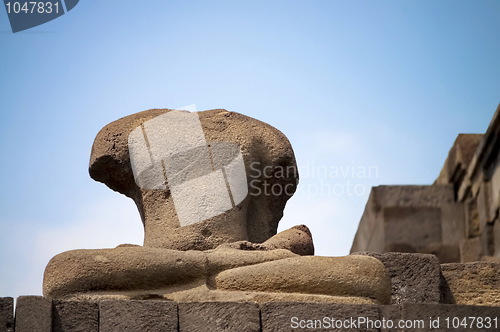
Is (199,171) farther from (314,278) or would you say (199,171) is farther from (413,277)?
(413,277)

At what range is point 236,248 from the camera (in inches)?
470

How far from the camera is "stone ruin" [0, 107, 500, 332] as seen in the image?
10750 millimetres

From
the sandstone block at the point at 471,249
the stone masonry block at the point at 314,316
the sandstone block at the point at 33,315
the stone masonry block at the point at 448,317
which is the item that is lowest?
the sandstone block at the point at 471,249

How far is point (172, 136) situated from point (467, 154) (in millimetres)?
10466

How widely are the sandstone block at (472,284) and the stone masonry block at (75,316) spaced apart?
8.17 feet

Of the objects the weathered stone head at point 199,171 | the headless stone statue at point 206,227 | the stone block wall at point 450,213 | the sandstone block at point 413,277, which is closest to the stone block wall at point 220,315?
the headless stone statue at point 206,227

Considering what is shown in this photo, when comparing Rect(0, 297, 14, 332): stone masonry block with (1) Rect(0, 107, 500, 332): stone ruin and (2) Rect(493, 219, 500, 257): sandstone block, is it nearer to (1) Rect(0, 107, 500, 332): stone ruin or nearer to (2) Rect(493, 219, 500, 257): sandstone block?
(1) Rect(0, 107, 500, 332): stone ruin

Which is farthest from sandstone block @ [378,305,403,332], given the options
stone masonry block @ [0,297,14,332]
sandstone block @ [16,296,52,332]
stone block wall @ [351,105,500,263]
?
stone block wall @ [351,105,500,263]

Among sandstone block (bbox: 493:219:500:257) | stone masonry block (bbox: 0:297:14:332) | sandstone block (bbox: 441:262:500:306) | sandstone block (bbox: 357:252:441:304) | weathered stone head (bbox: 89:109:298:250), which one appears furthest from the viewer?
sandstone block (bbox: 493:219:500:257)

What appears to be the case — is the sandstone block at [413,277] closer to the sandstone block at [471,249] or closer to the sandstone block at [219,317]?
the sandstone block at [219,317]

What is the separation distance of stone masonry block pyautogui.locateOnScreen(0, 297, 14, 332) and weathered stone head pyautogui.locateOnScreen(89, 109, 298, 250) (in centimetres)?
185

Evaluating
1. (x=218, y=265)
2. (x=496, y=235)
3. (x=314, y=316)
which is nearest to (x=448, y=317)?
(x=314, y=316)

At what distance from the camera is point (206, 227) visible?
12.3 meters

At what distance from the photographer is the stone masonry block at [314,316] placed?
10720 millimetres
